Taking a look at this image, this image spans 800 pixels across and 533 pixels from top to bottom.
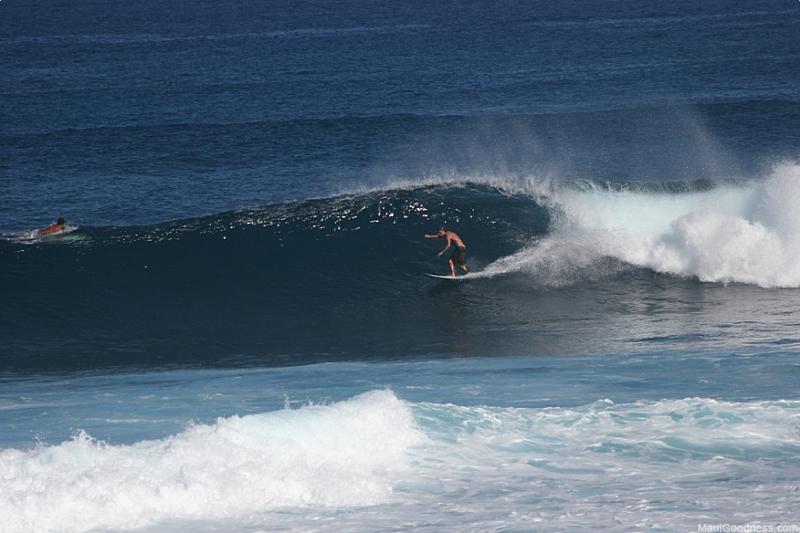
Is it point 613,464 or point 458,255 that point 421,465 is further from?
point 458,255

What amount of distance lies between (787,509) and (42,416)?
10.2 meters

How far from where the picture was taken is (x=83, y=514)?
1166 centimetres

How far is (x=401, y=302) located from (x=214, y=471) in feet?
33.2

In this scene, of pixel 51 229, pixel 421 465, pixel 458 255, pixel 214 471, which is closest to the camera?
pixel 214 471

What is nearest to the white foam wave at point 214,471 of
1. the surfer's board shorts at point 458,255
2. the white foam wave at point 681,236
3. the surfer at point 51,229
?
the surfer's board shorts at point 458,255

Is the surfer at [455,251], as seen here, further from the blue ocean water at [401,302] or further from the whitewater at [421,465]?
the whitewater at [421,465]

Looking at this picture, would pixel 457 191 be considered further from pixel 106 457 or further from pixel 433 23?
pixel 433 23

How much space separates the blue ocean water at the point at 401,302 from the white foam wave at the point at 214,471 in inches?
1.4

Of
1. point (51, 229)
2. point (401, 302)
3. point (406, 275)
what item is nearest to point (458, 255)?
point (406, 275)

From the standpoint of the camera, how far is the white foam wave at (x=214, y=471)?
1177 cm

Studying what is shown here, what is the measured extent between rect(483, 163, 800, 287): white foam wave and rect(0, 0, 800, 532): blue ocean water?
79mm

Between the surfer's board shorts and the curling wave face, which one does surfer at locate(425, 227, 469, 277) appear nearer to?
the surfer's board shorts

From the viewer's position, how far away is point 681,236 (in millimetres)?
24031

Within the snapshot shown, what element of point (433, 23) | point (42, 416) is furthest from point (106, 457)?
point (433, 23)
